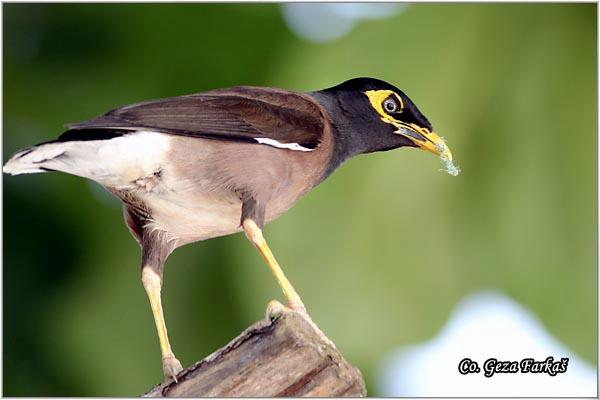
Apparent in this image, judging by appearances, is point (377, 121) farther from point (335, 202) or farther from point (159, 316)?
point (159, 316)

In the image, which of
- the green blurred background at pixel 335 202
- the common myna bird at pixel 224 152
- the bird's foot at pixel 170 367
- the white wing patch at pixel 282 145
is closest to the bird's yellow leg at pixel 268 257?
the common myna bird at pixel 224 152

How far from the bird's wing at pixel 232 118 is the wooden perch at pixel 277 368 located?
84 centimetres

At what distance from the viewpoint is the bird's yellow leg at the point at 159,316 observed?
13.1 ft

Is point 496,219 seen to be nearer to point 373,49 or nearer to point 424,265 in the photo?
point 424,265

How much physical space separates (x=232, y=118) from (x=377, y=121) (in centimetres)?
58

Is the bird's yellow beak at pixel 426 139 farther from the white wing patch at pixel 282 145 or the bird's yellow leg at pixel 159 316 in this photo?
the bird's yellow leg at pixel 159 316

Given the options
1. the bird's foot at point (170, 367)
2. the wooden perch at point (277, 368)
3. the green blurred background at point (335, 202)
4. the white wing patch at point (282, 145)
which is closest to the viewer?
the wooden perch at point (277, 368)

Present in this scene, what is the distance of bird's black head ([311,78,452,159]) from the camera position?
4.26 m

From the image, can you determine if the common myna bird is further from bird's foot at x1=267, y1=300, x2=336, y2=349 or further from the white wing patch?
bird's foot at x1=267, y1=300, x2=336, y2=349

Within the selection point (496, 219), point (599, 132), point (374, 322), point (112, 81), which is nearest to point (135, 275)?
point (112, 81)

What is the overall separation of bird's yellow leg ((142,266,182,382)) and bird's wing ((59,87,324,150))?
601mm

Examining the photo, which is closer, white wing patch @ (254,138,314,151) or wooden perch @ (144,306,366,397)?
wooden perch @ (144,306,366,397)

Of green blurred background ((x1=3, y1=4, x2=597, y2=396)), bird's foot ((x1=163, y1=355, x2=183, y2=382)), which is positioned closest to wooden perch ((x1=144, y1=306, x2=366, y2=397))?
bird's foot ((x1=163, y1=355, x2=183, y2=382))

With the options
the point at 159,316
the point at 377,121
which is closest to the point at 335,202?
the point at 377,121
